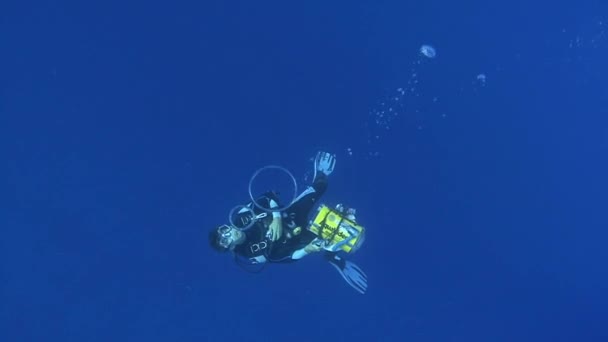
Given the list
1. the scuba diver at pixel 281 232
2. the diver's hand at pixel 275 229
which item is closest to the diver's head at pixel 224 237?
the scuba diver at pixel 281 232

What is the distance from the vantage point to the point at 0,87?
21.0 ft

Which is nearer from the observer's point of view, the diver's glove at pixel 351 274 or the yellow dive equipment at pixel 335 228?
the yellow dive equipment at pixel 335 228

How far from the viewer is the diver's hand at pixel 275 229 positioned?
4.95m

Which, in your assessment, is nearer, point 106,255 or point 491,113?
point 491,113

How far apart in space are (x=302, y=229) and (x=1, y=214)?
482 centimetres

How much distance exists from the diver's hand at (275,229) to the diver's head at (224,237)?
0.42 metres

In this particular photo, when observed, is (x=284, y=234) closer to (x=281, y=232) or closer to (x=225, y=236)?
(x=281, y=232)

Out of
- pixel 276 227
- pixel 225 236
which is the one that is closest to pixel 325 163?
pixel 276 227

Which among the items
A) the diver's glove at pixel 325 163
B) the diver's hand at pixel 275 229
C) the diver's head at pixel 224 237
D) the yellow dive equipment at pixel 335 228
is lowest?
the diver's head at pixel 224 237

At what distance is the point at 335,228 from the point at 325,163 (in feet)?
4.39

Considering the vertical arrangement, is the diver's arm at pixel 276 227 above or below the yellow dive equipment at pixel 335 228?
below

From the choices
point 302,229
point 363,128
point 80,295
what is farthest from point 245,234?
point 80,295

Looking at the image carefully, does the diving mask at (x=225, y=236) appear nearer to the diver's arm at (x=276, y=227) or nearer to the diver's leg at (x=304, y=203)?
the diver's arm at (x=276, y=227)

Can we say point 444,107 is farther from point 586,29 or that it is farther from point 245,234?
point 245,234
